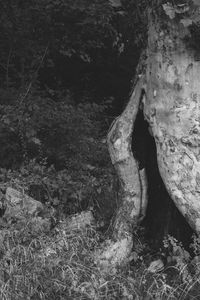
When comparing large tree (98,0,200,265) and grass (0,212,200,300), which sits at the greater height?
large tree (98,0,200,265)

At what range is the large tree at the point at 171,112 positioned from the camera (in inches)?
188

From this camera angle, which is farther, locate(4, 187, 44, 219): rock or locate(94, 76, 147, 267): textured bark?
locate(4, 187, 44, 219): rock

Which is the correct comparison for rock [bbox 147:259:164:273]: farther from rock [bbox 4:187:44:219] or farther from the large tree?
rock [bbox 4:187:44:219]

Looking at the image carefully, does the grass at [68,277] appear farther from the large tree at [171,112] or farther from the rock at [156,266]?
the large tree at [171,112]

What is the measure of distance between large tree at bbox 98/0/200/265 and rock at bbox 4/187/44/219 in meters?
0.84

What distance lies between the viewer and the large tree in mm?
4781

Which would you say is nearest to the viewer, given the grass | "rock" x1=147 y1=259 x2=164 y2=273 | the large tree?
the grass

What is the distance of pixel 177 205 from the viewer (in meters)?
4.90

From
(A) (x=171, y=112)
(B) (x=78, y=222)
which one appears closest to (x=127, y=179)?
(B) (x=78, y=222)

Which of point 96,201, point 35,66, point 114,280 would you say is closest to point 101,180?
point 96,201

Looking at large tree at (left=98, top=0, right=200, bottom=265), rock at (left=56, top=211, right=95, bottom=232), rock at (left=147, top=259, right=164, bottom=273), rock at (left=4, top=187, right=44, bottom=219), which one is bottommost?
rock at (left=147, top=259, right=164, bottom=273)

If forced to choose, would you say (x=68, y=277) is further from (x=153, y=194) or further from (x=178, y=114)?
(x=178, y=114)


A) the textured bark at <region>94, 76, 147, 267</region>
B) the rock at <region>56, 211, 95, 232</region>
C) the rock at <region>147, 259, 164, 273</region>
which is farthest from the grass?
the textured bark at <region>94, 76, 147, 267</region>

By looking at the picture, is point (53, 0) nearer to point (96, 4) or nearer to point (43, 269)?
point (96, 4)
